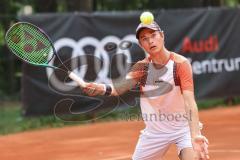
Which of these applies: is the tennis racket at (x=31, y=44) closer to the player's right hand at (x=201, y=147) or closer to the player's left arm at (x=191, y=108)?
the player's left arm at (x=191, y=108)

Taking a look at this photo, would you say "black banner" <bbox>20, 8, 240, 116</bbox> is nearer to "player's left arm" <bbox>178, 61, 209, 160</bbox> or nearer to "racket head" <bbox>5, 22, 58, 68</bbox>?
"racket head" <bbox>5, 22, 58, 68</bbox>

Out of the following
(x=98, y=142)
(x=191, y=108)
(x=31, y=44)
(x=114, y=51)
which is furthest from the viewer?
(x=114, y=51)

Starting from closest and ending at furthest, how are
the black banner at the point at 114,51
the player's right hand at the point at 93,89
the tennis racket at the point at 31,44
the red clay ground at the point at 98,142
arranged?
the player's right hand at the point at 93,89 → the tennis racket at the point at 31,44 → the red clay ground at the point at 98,142 → the black banner at the point at 114,51

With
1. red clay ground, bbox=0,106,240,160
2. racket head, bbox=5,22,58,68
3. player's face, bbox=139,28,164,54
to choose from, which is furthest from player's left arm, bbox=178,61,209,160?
red clay ground, bbox=0,106,240,160

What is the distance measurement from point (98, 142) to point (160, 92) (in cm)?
491

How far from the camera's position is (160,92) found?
4945 millimetres

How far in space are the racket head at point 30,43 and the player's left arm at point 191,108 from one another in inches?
51.7

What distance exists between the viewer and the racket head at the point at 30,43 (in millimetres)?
5395

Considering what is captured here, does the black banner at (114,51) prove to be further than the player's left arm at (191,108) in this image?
Yes

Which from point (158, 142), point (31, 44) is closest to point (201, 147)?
point (158, 142)

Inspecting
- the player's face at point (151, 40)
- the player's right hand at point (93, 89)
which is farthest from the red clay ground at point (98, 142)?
the player's face at point (151, 40)

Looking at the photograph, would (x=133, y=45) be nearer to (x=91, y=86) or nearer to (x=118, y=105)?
(x=118, y=105)

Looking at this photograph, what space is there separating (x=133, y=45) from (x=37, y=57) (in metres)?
6.73

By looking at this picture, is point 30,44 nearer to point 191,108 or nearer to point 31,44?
point 31,44
